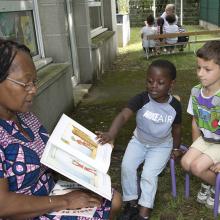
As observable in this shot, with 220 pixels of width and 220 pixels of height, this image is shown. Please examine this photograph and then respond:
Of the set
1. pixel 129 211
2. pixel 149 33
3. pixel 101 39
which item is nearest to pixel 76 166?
pixel 129 211

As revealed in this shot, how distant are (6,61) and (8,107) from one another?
0.83ft

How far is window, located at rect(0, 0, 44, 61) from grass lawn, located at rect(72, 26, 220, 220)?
47.4 inches


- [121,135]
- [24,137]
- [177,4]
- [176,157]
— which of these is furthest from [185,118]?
[177,4]

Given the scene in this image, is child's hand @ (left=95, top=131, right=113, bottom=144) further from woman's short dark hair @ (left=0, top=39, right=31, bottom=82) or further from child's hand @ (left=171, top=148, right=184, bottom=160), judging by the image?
woman's short dark hair @ (left=0, top=39, right=31, bottom=82)

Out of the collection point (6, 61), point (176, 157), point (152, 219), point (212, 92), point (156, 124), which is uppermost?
point (6, 61)

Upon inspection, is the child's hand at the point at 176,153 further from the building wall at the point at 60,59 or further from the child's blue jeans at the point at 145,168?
the building wall at the point at 60,59

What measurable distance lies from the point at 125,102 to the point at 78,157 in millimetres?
3936

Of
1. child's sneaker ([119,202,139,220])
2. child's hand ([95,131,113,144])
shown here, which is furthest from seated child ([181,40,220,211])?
child's hand ([95,131,113,144])

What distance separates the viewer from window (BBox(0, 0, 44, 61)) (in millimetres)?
3967

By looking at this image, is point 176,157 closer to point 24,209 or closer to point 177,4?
point 24,209

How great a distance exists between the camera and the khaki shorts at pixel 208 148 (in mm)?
2693

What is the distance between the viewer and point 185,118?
4895 mm

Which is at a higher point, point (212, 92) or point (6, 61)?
point (6, 61)

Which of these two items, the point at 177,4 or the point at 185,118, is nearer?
the point at 185,118
